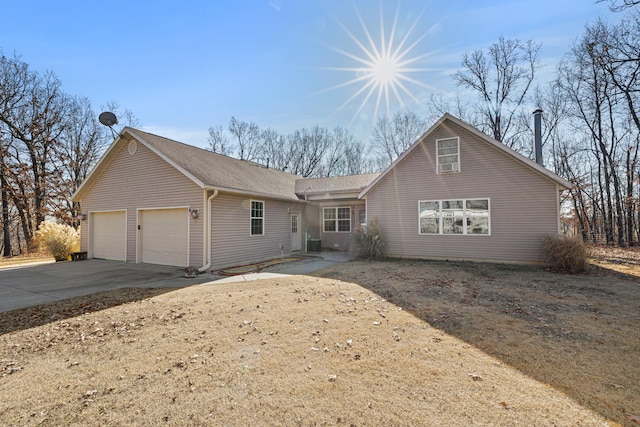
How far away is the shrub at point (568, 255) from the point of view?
891 centimetres

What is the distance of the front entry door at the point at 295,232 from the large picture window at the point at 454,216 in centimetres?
606

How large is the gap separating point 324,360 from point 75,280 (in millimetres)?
8729

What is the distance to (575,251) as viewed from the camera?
893 centimetres

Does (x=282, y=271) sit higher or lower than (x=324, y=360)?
higher

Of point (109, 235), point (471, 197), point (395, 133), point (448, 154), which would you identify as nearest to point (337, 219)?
point (448, 154)

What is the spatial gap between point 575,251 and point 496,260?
2.29 meters

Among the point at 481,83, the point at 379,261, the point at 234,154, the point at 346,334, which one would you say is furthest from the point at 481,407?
the point at 234,154

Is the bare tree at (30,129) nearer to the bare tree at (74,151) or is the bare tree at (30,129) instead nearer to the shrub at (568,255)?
the bare tree at (74,151)

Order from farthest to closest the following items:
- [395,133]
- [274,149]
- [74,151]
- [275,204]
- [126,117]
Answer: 1. [274,149]
2. [395,133]
3. [126,117]
4. [74,151]
5. [275,204]

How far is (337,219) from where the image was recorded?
15.9 meters

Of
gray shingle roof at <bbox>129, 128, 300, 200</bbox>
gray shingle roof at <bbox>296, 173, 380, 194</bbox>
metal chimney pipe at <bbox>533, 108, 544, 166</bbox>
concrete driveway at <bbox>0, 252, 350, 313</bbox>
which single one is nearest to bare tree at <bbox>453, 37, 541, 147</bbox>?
metal chimney pipe at <bbox>533, 108, 544, 166</bbox>

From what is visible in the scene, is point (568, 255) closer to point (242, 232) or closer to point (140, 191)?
point (242, 232)

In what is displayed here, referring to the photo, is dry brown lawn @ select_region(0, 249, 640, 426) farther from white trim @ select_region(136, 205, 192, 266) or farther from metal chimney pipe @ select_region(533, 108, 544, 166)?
metal chimney pipe @ select_region(533, 108, 544, 166)

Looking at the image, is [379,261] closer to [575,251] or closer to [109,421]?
[575,251]
